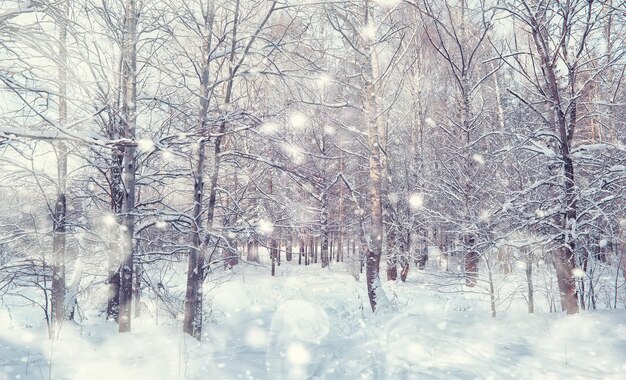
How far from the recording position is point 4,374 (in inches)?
159

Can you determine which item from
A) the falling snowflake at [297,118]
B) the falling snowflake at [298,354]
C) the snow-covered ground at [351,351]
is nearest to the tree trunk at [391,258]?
the snow-covered ground at [351,351]

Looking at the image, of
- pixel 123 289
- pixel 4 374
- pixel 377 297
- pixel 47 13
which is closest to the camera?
pixel 47 13

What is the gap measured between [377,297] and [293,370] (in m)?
4.29

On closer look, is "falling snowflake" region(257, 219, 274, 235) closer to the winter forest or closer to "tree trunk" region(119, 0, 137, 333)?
the winter forest

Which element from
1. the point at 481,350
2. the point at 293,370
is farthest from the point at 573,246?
the point at 293,370

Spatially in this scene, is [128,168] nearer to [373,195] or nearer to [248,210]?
[248,210]

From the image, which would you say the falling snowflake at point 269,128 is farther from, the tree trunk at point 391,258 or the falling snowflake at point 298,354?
the tree trunk at point 391,258

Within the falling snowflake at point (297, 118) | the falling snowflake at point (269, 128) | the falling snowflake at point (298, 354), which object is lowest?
the falling snowflake at point (298, 354)

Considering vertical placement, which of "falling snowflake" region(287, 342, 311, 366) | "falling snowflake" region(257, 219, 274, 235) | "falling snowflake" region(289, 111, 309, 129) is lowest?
"falling snowflake" region(287, 342, 311, 366)

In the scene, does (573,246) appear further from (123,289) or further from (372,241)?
(123,289)

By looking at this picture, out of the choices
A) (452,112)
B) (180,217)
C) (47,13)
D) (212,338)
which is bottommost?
(212,338)

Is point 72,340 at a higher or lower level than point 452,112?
lower

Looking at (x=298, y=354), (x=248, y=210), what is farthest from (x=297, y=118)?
(x=298, y=354)

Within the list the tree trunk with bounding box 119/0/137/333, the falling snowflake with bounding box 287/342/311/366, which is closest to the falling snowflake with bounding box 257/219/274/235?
the falling snowflake with bounding box 287/342/311/366
